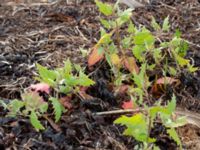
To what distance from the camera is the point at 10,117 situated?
82.6 inches

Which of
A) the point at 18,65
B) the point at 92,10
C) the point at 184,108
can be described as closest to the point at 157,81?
the point at 184,108

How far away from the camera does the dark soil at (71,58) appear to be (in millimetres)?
2053

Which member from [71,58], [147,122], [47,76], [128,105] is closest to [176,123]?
[147,122]

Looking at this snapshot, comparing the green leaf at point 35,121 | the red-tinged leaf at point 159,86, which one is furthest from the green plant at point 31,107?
the red-tinged leaf at point 159,86

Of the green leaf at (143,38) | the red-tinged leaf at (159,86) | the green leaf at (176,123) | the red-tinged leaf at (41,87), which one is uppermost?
the green leaf at (143,38)

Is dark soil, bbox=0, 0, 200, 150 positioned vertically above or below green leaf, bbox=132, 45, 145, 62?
below

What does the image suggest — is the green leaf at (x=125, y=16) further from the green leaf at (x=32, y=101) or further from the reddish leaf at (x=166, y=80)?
the green leaf at (x=32, y=101)

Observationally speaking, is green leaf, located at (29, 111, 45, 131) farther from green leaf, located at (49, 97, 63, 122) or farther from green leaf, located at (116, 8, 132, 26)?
green leaf, located at (116, 8, 132, 26)

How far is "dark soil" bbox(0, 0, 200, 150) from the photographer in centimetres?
205

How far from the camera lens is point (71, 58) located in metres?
2.53

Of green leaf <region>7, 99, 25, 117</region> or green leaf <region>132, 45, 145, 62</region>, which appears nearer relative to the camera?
green leaf <region>7, 99, 25, 117</region>

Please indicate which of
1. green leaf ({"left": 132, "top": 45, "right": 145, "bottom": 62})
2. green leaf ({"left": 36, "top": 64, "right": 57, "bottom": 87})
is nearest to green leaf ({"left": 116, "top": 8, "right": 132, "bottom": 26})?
green leaf ({"left": 132, "top": 45, "right": 145, "bottom": 62})

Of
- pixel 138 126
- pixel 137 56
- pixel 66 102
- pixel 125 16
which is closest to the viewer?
pixel 138 126

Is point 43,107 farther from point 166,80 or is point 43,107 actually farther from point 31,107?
point 166,80
